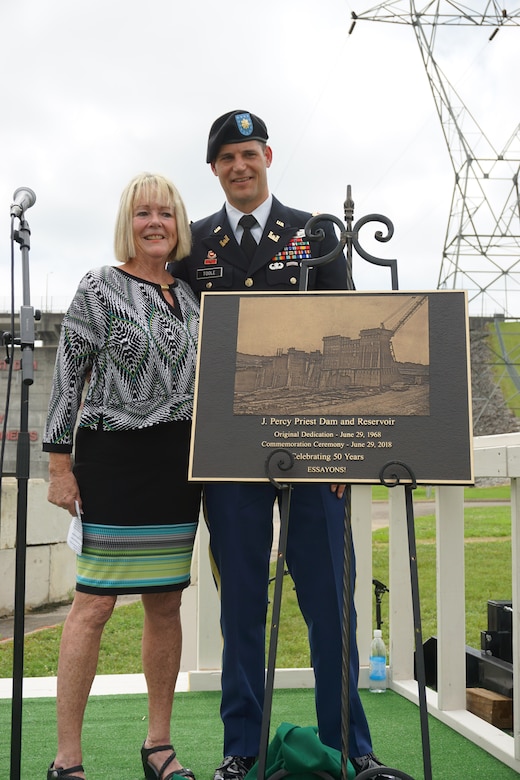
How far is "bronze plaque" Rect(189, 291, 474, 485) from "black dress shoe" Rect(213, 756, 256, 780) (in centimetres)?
106

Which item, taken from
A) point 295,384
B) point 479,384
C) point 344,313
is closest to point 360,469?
point 295,384

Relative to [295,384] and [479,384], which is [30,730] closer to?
[295,384]

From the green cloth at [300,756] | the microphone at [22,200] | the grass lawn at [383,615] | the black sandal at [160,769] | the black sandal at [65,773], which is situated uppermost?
Result: the microphone at [22,200]

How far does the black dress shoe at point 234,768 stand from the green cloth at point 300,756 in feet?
0.19

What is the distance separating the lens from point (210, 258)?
2979mm

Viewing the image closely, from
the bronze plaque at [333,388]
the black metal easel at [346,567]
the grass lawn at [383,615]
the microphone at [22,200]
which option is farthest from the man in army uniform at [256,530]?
the grass lawn at [383,615]

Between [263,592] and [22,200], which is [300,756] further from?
[22,200]

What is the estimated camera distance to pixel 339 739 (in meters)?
2.69

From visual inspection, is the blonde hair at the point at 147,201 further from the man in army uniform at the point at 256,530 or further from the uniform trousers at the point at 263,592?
the uniform trousers at the point at 263,592

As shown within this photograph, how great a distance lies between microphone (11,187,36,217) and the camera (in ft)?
8.92

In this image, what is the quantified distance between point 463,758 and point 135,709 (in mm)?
1478

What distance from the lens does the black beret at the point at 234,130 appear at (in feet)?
9.52

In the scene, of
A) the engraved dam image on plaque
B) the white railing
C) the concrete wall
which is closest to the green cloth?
the white railing

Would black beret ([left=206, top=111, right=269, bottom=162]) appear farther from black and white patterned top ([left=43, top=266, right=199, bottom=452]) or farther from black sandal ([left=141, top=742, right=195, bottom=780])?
black sandal ([left=141, top=742, right=195, bottom=780])
